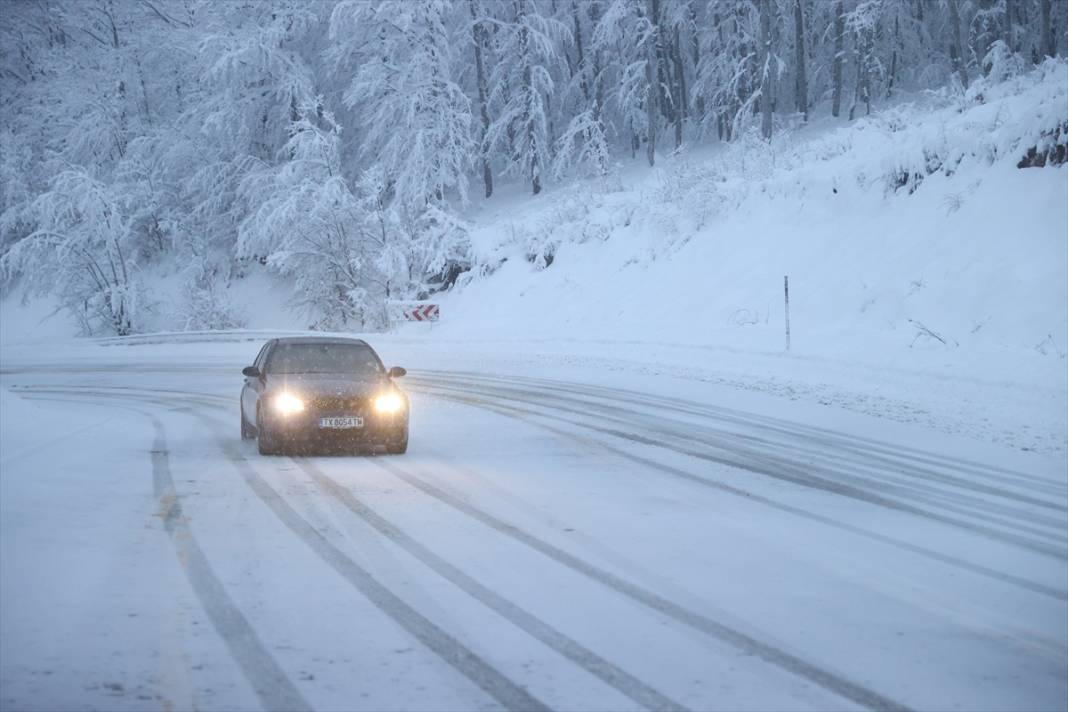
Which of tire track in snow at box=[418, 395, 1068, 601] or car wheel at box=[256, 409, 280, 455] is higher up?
car wheel at box=[256, 409, 280, 455]

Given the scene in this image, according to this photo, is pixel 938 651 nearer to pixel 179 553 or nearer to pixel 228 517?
pixel 179 553

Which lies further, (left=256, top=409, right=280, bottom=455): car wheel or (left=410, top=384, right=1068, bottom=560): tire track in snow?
(left=256, top=409, right=280, bottom=455): car wheel

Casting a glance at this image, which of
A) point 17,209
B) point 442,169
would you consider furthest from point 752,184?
point 17,209

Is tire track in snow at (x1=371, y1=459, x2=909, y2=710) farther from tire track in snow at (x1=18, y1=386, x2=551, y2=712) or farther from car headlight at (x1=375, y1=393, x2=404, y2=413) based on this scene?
car headlight at (x1=375, y1=393, x2=404, y2=413)

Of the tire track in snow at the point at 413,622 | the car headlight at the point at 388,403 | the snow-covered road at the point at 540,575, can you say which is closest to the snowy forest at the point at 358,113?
the car headlight at the point at 388,403

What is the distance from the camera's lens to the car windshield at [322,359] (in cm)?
1240

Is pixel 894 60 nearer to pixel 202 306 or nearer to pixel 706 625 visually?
pixel 202 306

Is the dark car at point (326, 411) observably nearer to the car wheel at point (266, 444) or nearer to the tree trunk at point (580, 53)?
the car wheel at point (266, 444)

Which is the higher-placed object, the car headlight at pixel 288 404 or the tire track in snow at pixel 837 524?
the car headlight at pixel 288 404

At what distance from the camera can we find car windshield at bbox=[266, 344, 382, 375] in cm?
1240

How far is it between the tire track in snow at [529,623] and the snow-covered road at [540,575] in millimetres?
17

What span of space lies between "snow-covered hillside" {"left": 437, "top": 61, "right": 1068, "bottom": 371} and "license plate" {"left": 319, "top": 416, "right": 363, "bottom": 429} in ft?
33.0

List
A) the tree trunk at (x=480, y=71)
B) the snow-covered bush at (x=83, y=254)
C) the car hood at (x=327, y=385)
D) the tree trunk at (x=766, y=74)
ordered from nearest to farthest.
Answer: the car hood at (x=327, y=385)
the snow-covered bush at (x=83, y=254)
the tree trunk at (x=766, y=74)
the tree trunk at (x=480, y=71)

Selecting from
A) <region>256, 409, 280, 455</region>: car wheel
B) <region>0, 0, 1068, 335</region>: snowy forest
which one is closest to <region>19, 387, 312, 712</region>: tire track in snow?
<region>256, 409, 280, 455</region>: car wheel
